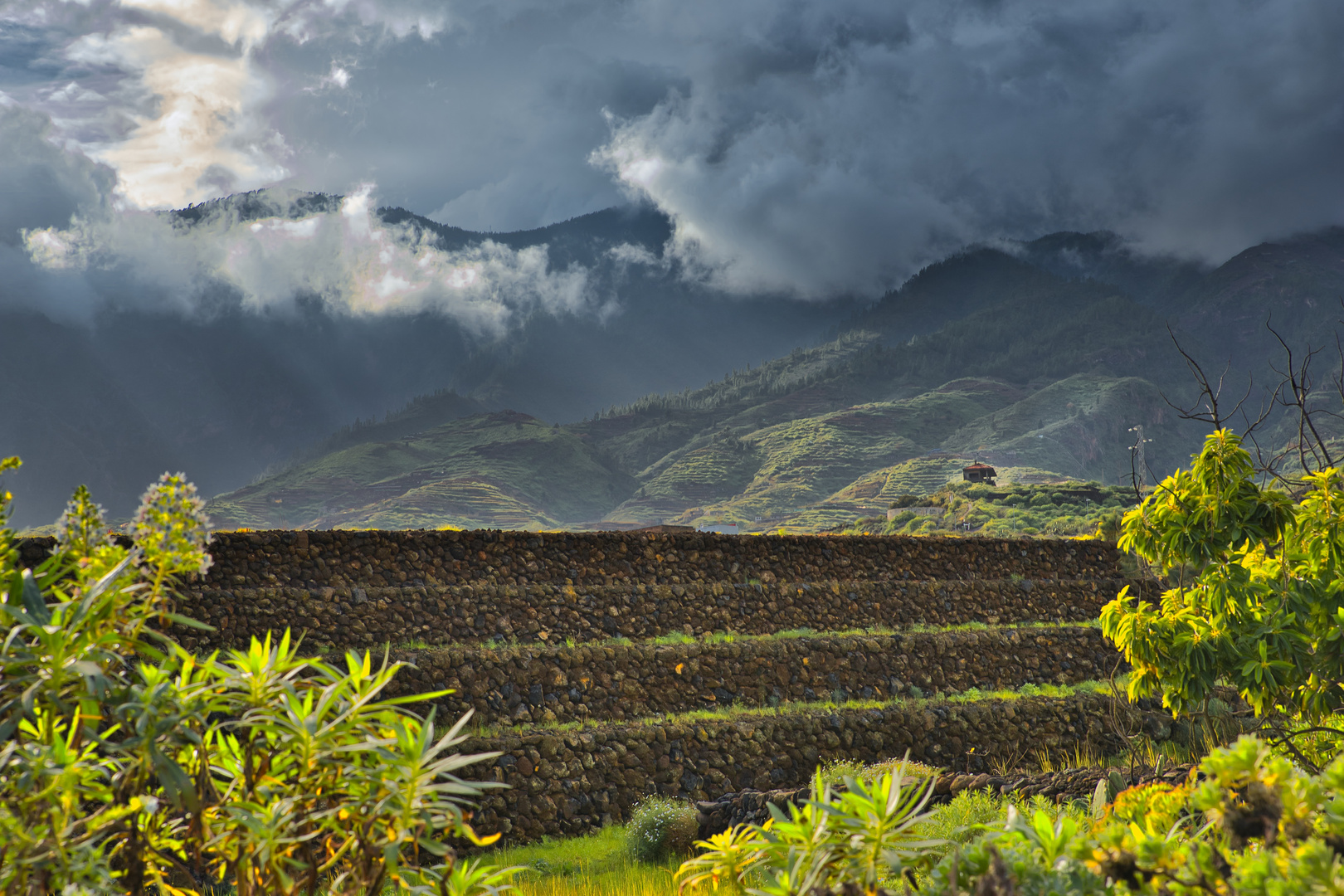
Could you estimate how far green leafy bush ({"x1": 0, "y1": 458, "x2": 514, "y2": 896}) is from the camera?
2773 millimetres

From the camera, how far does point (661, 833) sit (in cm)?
1024

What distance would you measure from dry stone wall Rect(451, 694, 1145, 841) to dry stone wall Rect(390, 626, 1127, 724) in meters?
0.89

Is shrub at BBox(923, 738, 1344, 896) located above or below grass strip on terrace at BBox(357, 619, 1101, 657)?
above

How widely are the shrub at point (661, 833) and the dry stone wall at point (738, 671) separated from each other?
10.6 feet

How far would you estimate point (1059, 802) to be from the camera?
9.00 meters

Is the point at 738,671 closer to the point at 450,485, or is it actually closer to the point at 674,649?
the point at 674,649

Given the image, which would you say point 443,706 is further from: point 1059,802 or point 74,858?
point 74,858

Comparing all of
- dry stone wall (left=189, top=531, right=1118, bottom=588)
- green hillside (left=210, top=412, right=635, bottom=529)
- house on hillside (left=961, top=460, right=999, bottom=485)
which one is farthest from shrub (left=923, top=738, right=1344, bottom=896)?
green hillside (left=210, top=412, right=635, bottom=529)

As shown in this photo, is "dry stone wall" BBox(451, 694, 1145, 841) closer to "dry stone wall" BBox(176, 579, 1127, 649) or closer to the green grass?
the green grass

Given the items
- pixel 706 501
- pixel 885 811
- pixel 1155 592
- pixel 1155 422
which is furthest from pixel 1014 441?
pixel 885 811

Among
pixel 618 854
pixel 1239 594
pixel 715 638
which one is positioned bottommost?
pixel 618 854

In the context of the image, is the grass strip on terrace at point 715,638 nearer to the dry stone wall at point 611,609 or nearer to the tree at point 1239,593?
the dry stone wall at point 611,609

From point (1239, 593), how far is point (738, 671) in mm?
9445

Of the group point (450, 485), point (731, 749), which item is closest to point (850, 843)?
point (731, 749)
